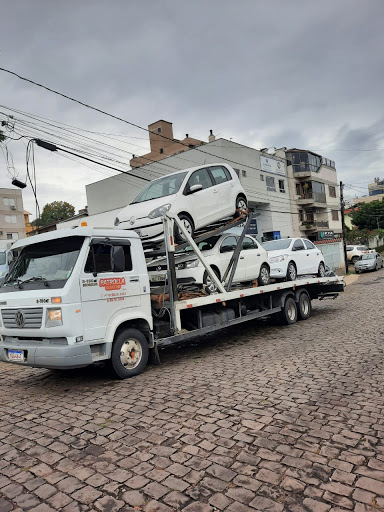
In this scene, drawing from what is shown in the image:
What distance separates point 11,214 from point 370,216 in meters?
58.0

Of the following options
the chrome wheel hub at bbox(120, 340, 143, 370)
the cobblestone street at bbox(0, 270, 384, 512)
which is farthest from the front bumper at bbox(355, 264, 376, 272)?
the chrome wheel hub at bbox(120, 340, 143, 370)

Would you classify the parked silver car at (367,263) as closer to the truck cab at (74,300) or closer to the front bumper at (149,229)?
the front bumper at (149,229)

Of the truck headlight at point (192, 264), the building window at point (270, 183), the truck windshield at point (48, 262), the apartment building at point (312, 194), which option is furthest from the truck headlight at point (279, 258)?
Answer: the apartment building at point (312, 194)

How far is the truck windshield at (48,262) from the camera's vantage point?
5496mm

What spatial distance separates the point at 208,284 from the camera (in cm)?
771

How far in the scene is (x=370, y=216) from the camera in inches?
2692

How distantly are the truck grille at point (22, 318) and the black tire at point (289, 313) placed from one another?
6.47m

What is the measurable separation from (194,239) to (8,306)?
11.3 ft

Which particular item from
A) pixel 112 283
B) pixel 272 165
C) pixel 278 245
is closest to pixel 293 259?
pixel 278 245

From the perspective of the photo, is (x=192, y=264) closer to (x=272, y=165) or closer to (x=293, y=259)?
(x=293, y=259)

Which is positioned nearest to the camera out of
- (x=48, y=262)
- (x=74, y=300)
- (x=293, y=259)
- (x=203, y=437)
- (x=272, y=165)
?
(x=203, y=437)

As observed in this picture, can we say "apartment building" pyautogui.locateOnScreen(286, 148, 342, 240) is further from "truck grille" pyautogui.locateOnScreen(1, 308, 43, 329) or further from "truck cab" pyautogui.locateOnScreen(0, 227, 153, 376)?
"truck grille" pyautogui.locateOnScreen(1, 308, 43, 329)

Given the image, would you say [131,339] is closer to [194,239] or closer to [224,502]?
[194,239]

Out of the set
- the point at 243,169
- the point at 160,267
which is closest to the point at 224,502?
the point at 160,267
